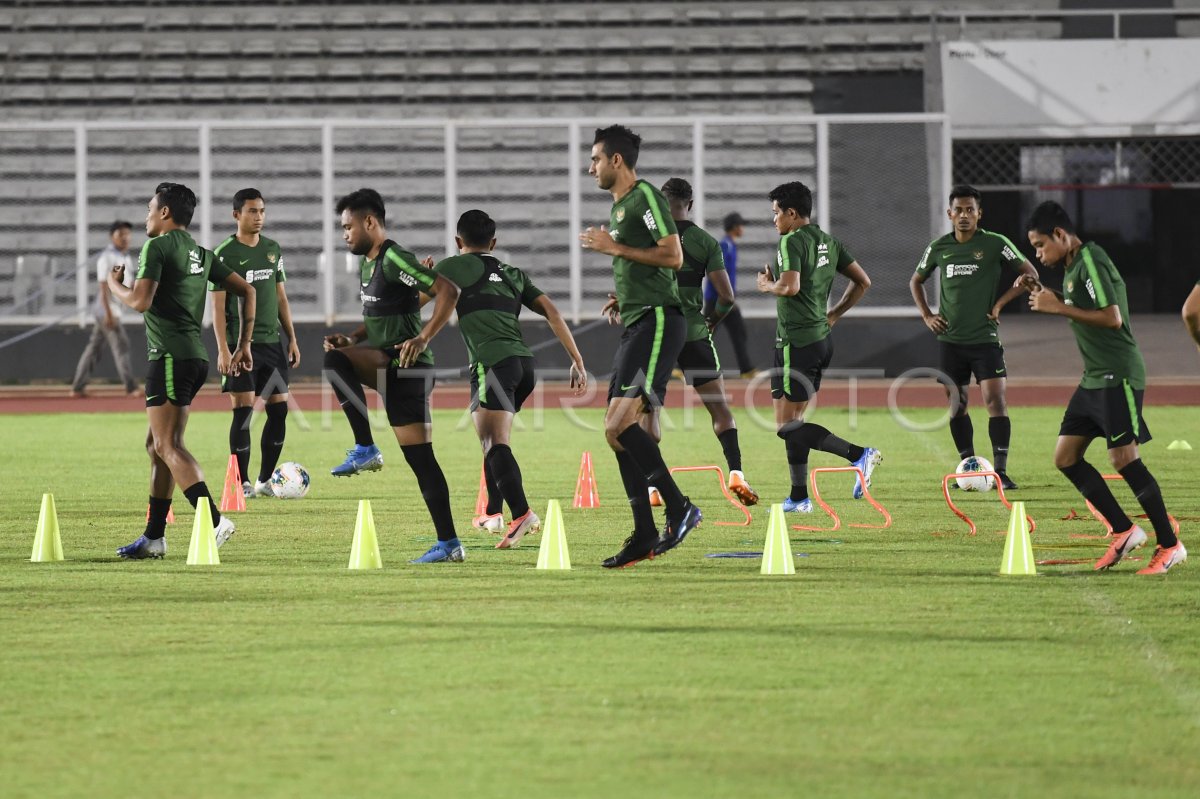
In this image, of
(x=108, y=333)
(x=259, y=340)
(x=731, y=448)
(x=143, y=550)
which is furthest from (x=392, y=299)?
(x=108, y=333)

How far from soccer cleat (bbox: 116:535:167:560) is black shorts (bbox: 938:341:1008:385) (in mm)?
6060

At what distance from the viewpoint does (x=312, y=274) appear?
2358cm

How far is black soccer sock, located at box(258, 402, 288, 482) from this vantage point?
480 inches

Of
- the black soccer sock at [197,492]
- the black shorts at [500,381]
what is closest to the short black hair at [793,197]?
the black shorts at [500,381]

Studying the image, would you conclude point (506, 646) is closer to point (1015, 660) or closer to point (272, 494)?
point (1015, 660)

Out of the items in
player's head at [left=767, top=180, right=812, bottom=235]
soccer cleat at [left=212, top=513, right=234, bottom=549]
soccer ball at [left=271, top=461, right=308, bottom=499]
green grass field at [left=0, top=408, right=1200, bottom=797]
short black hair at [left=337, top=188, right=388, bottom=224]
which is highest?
player's head at [left=767, top=180, right=812, bottom=235]

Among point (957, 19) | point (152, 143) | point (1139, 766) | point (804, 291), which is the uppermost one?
point (957, 19)

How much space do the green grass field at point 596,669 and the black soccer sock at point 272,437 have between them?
1.87 meters

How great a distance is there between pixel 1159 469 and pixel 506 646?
28.0ft

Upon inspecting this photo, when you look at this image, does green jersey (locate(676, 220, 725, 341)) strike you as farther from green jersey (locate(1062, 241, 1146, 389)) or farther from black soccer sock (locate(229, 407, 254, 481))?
black soccer sock (locate(229, 407, 254, 481))

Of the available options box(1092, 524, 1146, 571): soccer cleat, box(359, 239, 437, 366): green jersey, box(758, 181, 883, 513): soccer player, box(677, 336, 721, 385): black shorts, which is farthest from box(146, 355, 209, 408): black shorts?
box(1092, 524, 1146, 571): soccer cleat

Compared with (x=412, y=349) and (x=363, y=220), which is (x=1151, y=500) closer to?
Answer: (x=412, y=349)

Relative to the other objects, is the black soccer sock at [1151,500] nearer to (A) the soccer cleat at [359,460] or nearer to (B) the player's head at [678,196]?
(B) the player's head at [678,196]

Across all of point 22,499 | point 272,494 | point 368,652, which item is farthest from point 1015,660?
point 22,499
